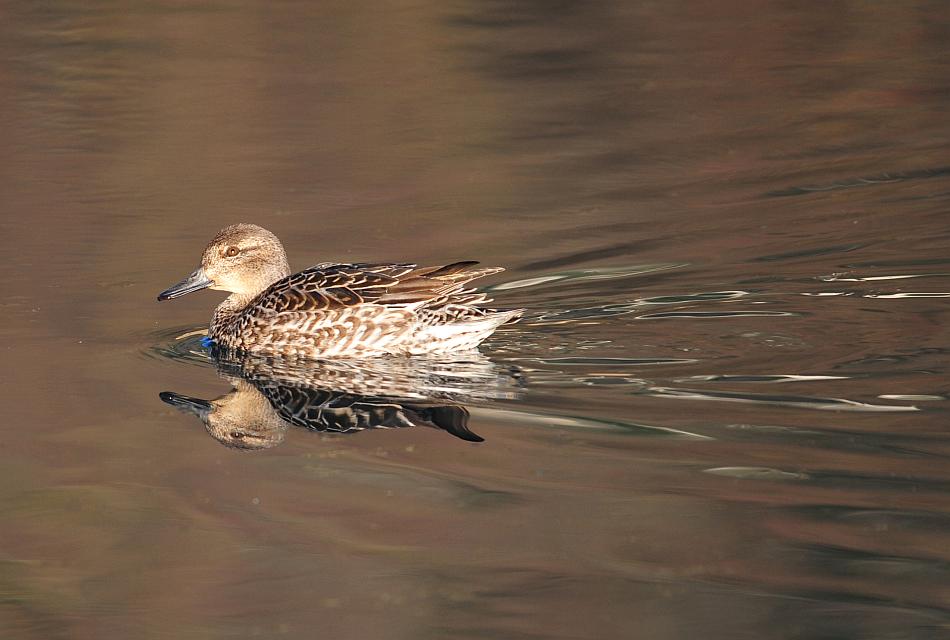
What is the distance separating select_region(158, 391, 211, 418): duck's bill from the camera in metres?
7.71

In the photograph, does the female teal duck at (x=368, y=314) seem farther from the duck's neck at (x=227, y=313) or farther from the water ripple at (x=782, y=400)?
the water ripple at (x=782, y=400)

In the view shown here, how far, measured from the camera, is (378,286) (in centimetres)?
869

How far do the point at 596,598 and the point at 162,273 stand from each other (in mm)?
6169

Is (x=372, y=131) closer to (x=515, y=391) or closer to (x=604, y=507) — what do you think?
(x=515, y=391)

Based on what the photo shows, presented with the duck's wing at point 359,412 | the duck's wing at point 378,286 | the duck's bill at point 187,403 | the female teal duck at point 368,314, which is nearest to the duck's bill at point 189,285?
the female teal duck at point 368,314

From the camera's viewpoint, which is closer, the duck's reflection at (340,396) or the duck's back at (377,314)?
the duck's reflection at (340,396)

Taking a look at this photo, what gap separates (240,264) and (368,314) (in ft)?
A: 4.51

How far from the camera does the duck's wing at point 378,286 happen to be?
339 inches

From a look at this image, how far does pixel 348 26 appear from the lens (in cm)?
1995

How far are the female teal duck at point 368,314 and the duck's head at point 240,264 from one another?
518mm

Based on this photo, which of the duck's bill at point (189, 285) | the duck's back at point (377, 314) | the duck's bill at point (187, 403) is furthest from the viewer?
the duck's bill at point (189, 285)

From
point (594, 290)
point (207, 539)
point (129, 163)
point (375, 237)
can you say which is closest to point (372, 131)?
point (129, 163)

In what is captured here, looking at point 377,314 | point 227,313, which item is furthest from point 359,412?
point 227,313

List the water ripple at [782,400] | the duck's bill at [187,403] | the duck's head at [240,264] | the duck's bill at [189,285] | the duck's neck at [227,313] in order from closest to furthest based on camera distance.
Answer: the water ripple at [782,400] → the duck's bill at [187,403] → the duck's neck at [227,313] → the duck's bill at [189,285] → the duck's head at [240,264]
